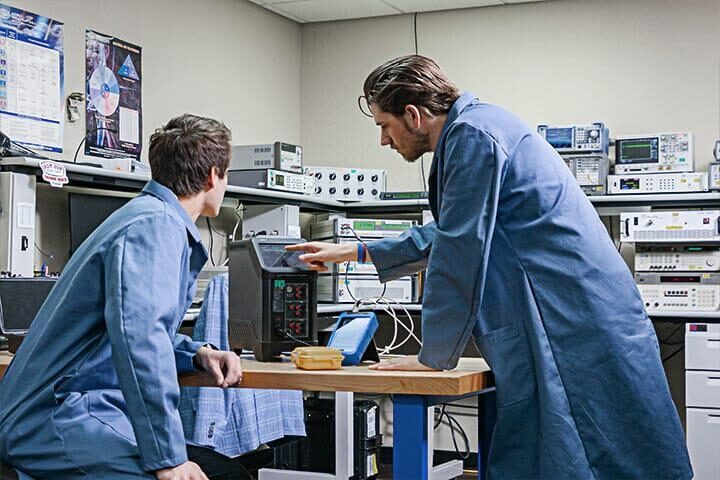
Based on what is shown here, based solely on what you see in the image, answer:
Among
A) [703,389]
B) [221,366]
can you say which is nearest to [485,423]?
[221,366]

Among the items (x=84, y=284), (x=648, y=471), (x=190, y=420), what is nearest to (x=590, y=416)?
(x=648, y=471)

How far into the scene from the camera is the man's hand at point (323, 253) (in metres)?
2.35

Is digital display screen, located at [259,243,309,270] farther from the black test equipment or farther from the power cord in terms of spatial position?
the power cord

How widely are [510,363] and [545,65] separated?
4.08 metres

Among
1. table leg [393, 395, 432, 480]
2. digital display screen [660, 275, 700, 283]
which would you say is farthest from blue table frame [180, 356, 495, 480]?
digital display screen [660, 275, 700, 283]

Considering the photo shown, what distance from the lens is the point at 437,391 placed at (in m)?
1.91

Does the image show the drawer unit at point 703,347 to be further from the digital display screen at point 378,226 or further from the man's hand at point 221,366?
the man's hand at point 221,366

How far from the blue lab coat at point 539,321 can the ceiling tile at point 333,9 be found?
13.2 ft

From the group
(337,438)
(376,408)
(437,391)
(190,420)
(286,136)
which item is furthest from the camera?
(286,136)

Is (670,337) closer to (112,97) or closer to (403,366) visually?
(112,97)

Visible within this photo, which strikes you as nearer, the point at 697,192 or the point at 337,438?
the point at 337,438

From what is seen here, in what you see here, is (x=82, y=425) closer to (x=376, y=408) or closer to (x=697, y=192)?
(x=376, y=408)

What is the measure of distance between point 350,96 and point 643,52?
5.97 ft

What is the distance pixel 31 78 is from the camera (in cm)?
416
